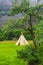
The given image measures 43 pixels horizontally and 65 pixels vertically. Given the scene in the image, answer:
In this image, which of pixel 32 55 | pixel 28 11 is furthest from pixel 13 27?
pixel 32 55

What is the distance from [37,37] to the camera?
12.2m

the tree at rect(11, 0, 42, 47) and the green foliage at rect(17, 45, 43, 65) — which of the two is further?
the tree at rect(11, 0, 42, 47)

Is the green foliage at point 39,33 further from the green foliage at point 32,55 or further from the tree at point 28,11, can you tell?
the tree at point 28,11

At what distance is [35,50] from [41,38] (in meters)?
1.65

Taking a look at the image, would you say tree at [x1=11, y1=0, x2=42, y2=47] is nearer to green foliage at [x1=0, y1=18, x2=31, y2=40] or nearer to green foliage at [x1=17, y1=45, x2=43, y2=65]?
green foliage at [x1=0, y1=18, x2=31, y2=40]

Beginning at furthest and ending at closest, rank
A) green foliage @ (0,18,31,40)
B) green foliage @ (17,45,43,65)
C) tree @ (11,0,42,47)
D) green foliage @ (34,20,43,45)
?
tree @ (11,0,42,47) < green foliage @ (17,45,43,65) < green foliage @ (0,18,31,40) < green foliage @ (34,20,43,45)

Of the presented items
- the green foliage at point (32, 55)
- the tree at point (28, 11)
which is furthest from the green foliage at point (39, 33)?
the tree at point (28, 11)

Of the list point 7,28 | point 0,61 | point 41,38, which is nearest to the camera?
point 41,38

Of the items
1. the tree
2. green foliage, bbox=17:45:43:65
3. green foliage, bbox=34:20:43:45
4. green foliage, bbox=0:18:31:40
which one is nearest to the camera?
green foliage, bbox=34:20:43:45

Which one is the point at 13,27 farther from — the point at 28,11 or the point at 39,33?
the point at 39,33

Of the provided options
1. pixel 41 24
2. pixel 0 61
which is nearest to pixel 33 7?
pixel 41 24

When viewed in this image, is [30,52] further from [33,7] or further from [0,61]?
[0,61]

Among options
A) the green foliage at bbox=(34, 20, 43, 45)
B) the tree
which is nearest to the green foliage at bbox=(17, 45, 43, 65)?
the tree

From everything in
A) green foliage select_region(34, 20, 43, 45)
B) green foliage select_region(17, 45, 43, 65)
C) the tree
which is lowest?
green foliage select_region(17, 45, 43, 65)
